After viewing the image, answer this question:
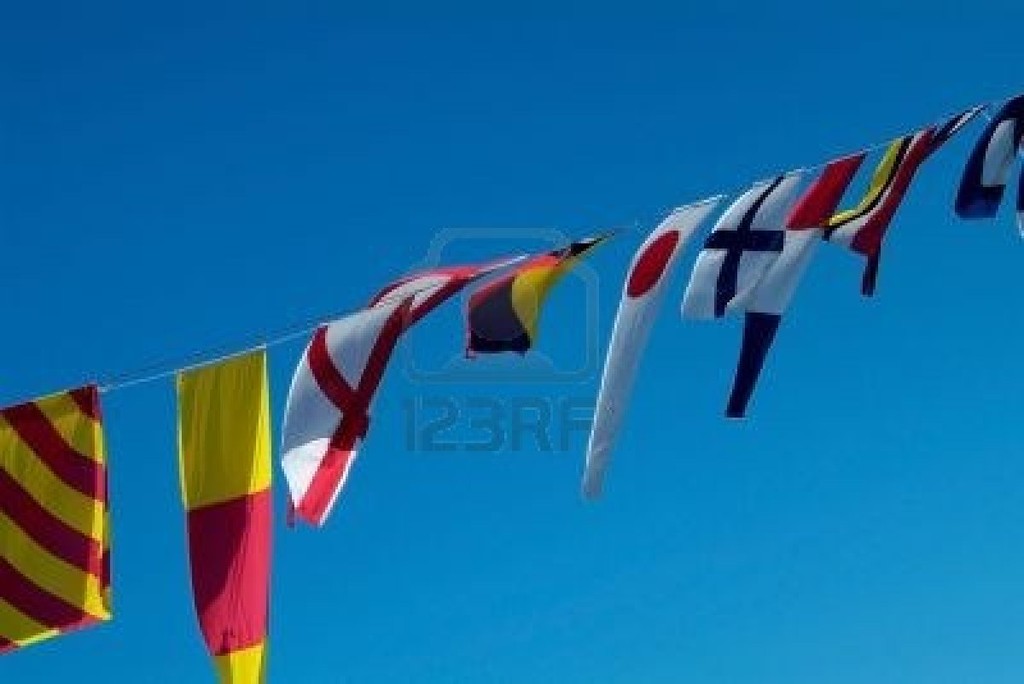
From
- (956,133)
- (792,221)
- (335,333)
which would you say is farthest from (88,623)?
(956,133)

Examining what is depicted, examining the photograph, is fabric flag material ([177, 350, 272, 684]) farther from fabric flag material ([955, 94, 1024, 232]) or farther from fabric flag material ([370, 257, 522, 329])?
fabric flag material ([955, 94, 1024, 232])

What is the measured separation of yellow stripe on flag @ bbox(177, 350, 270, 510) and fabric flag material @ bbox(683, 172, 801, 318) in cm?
279

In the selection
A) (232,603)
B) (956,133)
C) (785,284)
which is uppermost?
(956,133)

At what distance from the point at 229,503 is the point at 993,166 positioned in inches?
205

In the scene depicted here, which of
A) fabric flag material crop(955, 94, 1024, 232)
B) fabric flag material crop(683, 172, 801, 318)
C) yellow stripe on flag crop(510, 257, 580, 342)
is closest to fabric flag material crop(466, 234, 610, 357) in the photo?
yellow stripe on flag crop(510, 257, 580, 342)

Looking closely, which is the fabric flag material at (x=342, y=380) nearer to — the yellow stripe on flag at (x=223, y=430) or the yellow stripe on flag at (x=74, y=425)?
the yellow stripe on flag at (x=223, y=430)

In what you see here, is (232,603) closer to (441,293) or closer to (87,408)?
(87,408)

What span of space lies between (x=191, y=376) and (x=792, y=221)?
12.9ft

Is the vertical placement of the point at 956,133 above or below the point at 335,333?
above

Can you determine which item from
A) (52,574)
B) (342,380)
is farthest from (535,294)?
(52,574)

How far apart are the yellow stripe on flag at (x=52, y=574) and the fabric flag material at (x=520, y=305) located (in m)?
2.88

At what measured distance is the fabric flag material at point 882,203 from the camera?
38.4ft

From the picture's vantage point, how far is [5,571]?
457 inches

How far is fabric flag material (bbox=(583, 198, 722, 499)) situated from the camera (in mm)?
11383
